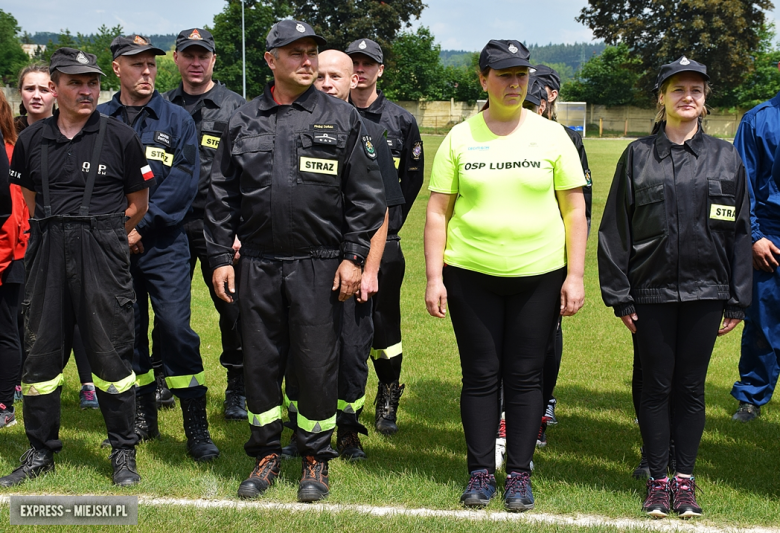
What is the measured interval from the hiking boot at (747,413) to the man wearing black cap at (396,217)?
8.04 feet

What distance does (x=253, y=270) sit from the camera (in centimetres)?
442

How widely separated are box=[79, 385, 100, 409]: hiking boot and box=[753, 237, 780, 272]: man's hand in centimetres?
481

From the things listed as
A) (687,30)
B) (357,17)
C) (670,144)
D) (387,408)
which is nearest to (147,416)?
(387,408)

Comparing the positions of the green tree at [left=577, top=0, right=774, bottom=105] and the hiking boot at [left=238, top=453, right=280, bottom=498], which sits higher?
the green tree at [left=577, top=0, right=774, bottom=105]

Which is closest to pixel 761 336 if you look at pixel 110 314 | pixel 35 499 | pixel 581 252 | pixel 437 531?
pixel 581 252

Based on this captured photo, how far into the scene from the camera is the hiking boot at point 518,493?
4242 millimetres

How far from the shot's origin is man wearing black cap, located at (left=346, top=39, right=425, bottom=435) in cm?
564

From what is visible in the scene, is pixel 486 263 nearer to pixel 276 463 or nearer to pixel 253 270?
pixel 253 270

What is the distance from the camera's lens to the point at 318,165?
4.36 m

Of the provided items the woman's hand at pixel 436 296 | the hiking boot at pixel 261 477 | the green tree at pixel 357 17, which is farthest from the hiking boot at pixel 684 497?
the green tree at pixel 357 17

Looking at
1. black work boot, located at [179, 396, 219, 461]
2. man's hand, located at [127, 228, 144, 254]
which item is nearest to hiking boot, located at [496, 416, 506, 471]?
black work boot, located at [179, 396, 219, 461]

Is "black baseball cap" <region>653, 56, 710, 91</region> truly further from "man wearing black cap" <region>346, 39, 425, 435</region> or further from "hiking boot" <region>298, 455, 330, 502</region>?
"hiking boot" <region>298, 455, 330, 502</region>

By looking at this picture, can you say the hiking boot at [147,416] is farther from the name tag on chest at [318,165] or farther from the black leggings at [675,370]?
the black leggings at [675,370]

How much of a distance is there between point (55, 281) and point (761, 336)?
4544mm
